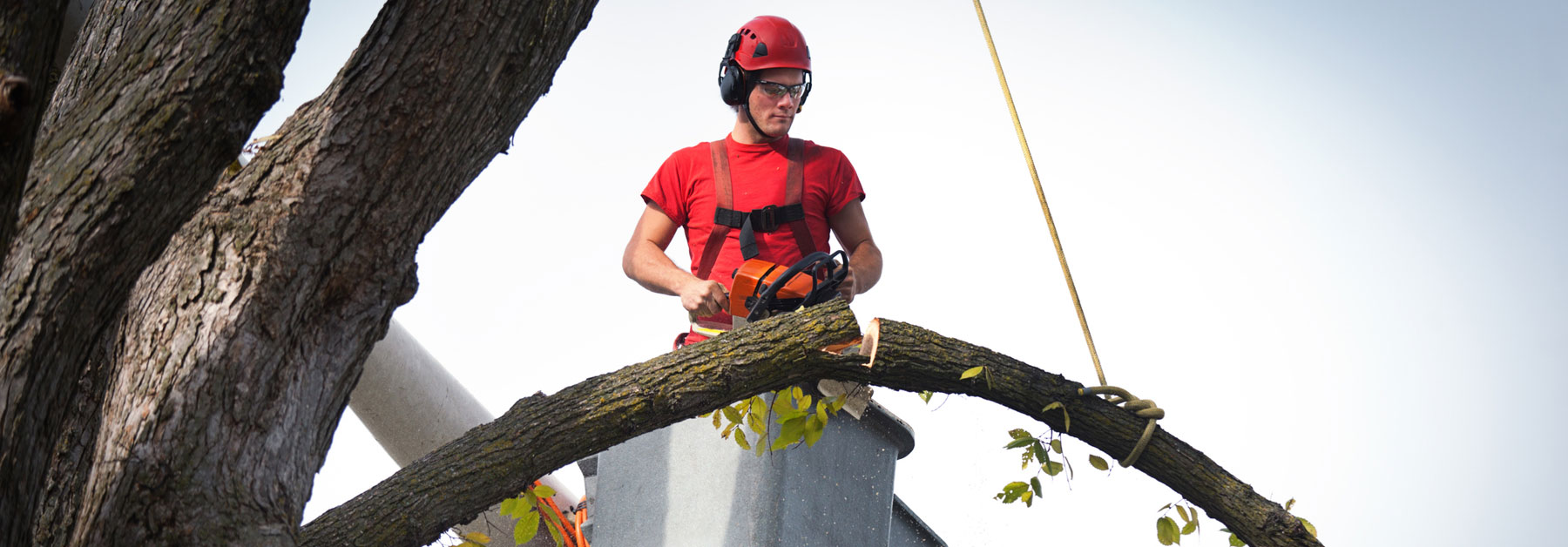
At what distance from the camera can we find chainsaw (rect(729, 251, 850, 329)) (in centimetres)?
389

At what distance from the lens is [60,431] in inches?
85.1

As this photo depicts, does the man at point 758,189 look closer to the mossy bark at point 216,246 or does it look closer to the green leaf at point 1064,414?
the green leaf at point 1064,414

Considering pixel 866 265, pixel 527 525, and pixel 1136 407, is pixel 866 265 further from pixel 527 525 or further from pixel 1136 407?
pixel 527 525

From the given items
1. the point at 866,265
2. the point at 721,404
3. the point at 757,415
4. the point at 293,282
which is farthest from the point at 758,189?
the point at 293,282

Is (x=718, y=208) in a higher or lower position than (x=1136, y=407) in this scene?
higher

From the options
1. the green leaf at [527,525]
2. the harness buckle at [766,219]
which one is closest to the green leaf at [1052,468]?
the green leaf at [527,525]

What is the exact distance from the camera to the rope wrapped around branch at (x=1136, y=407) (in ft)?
11.2

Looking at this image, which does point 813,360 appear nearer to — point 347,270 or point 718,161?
point 347,270

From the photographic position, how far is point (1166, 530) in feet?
11.4

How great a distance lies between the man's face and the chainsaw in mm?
834

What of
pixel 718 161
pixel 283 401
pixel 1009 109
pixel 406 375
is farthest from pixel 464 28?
pixel 406 375

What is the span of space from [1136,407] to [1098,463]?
0.18m

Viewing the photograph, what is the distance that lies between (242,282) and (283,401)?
9.0 inches

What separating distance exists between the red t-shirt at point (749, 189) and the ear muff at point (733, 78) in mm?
153
